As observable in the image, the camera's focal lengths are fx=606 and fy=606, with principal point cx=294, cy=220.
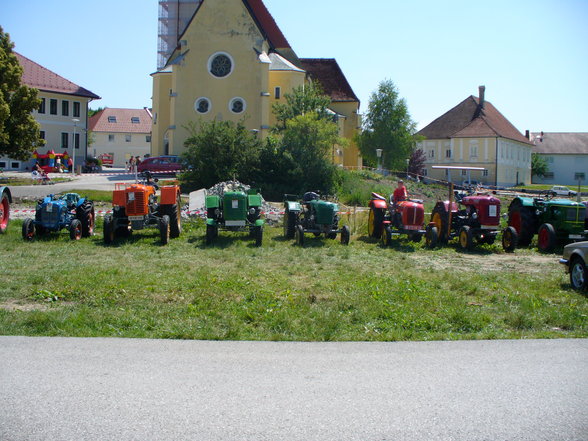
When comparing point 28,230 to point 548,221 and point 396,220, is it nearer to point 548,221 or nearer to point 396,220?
point 396,220

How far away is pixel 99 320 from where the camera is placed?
7961 millimetres

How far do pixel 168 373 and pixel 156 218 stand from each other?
10.8 m

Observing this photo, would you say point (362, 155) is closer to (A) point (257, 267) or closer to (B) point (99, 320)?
(A) point (257, 267)

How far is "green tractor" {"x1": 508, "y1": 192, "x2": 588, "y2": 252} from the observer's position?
16.6m

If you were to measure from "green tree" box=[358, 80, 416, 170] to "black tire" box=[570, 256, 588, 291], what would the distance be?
52232mm

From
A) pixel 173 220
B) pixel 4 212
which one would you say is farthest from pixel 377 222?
pixel 4 212

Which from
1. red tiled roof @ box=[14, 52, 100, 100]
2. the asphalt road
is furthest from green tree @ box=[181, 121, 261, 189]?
red tiled roof @ box=[14, 52, 100, 100]

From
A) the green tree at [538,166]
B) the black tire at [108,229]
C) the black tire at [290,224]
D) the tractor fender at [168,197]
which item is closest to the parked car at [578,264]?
the black tire at [290,224]

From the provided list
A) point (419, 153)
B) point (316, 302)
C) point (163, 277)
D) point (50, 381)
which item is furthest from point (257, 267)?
point (419, 153)

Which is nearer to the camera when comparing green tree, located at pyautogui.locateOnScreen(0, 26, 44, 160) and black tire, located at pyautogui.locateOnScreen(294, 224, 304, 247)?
black tire, located at pyautogui.locateOnScreen(294, 224, 304, 247)

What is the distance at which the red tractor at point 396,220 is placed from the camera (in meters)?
17.0

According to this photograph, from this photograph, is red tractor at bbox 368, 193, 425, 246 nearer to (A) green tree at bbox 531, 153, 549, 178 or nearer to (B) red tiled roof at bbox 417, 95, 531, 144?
(B) red tiled roof at bbox 417, 95, 531, 144

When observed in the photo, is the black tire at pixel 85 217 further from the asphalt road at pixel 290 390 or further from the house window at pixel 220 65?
the house window at pixel 220 65

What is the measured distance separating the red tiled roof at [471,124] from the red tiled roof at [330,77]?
17.4 metres
